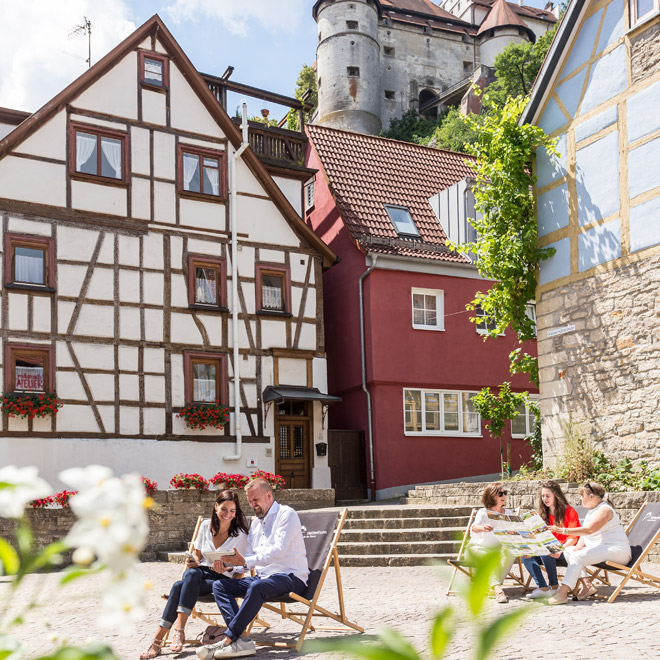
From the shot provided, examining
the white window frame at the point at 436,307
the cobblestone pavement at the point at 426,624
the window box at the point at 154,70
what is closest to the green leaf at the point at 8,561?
the cobblestone pavement at the point at 426,624

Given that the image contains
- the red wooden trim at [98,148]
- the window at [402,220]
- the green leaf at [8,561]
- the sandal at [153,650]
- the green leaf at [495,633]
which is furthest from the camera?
the window at [402,220]

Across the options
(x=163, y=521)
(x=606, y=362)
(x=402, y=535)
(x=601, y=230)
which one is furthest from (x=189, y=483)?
(x=601, y=230)

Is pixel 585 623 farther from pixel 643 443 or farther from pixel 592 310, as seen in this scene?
pixel 592 310

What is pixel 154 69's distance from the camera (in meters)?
19.9

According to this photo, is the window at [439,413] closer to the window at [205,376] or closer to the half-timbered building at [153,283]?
the half-timbered building at [153,283]

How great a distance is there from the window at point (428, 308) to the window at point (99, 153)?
7.02m

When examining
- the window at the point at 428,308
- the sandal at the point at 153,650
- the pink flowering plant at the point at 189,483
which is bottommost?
the sandal at the point at 153,650

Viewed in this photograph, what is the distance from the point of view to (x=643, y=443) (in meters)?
13.0

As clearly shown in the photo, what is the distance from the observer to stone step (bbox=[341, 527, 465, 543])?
13688 mm

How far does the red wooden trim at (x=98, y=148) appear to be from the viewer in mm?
18531

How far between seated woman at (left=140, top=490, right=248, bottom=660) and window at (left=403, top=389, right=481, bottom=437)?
13539 mm

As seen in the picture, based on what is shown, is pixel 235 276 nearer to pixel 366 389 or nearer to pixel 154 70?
pixel 366 389

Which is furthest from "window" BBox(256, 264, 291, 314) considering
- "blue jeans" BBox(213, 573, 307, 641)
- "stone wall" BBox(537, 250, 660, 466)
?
"blue jeans" BBox(213, 573, 307, 641)

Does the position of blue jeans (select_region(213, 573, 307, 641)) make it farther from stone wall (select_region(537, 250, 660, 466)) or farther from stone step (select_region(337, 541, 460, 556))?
stone wall (select_region(537, 250, 660, 466))
